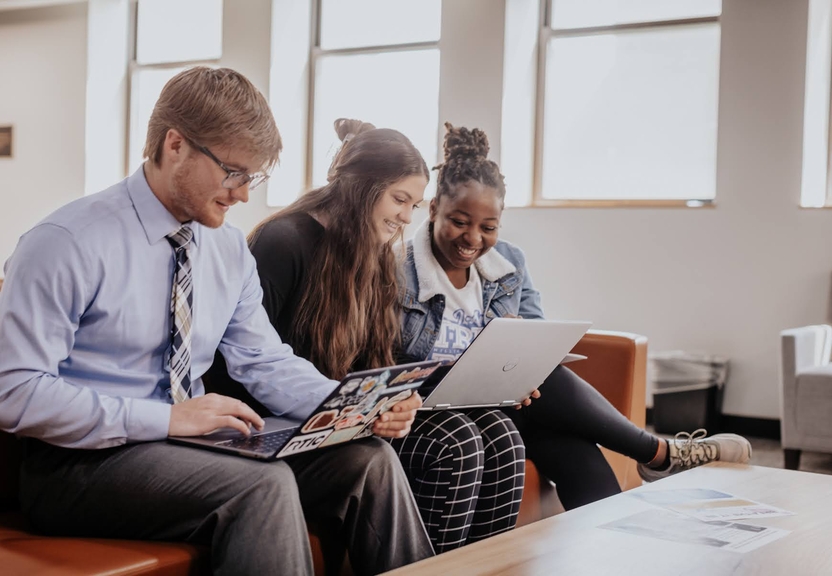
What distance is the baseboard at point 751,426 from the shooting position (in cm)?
474

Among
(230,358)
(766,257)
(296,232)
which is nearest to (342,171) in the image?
(296,232)

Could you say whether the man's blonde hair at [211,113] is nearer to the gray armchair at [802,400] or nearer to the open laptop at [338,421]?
the open laptop at [338,421]

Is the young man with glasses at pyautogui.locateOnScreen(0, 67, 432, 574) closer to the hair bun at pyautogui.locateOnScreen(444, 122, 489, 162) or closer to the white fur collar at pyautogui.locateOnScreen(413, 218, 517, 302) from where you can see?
the white fur collar at pyautogui.locateOnScreen(413, 218, 517, 302)

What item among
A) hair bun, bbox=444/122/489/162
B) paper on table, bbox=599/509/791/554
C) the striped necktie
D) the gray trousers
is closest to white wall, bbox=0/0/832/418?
hair bun, bbox=444/122/489/162

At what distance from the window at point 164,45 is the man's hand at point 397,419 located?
18.3ft

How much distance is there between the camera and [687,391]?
472 centimetres

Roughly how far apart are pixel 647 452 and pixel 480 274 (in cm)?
60

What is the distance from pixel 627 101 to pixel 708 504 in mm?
4005

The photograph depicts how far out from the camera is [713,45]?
499cm

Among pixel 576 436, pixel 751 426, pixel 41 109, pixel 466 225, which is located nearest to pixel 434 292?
pixel 466 225

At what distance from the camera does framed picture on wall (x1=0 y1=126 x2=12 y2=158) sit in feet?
23.8

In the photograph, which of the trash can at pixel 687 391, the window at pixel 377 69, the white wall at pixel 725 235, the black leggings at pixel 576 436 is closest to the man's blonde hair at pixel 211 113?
the black leggings at pixel 576 436

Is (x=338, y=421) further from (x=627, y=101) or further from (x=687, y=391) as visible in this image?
(x=627, y=101)

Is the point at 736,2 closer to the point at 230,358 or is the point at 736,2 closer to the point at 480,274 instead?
the point at 480,274
